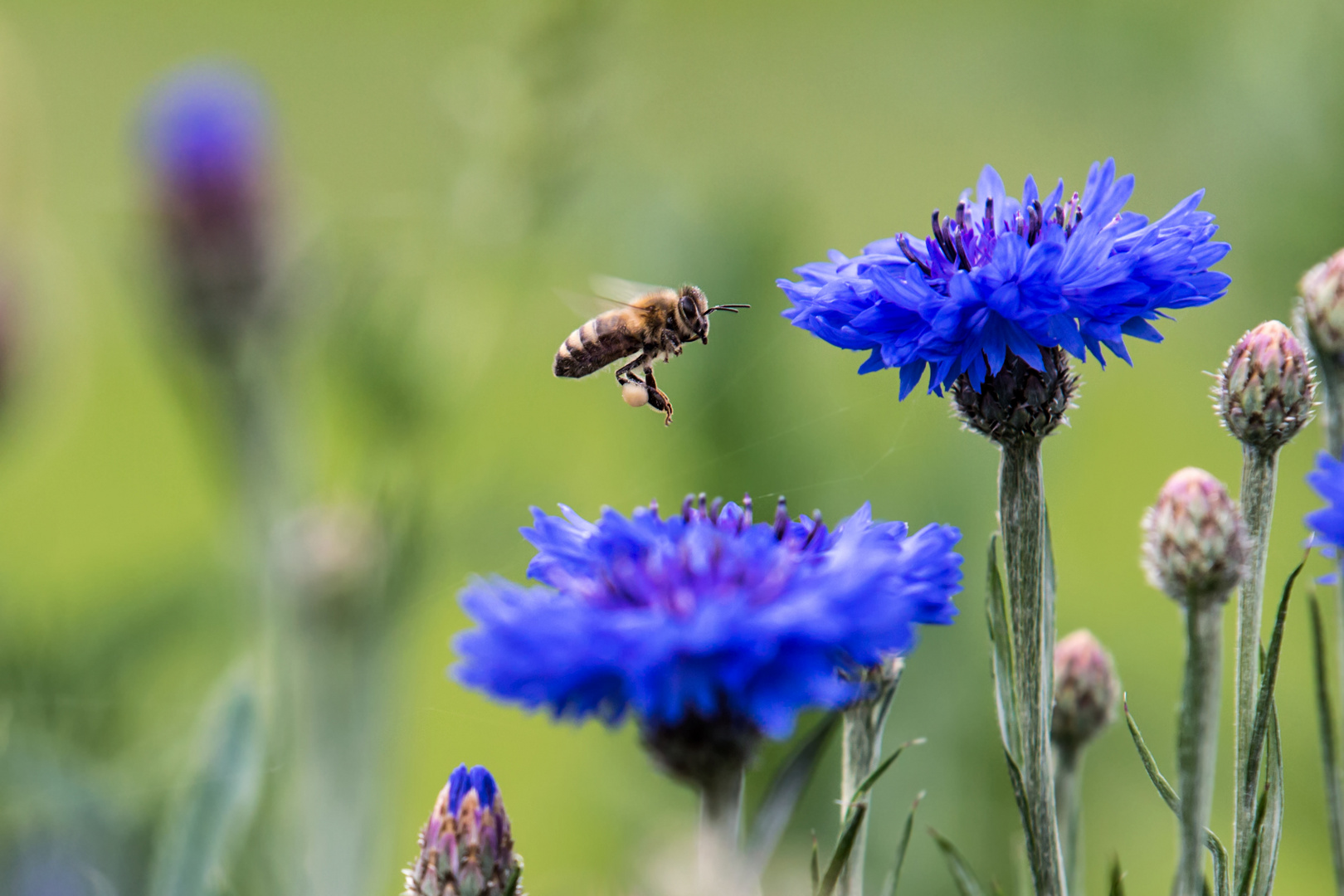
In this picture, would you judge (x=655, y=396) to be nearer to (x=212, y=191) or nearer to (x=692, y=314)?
(x=692, y=314)

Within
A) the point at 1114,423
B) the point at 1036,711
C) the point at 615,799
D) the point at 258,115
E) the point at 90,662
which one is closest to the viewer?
the point at 1036,711

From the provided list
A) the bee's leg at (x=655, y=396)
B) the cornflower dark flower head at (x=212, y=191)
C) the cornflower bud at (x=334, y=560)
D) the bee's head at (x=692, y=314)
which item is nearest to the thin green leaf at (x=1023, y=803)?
the bee's leg at (x=655, y=396)

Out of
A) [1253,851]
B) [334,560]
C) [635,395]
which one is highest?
[334,560]

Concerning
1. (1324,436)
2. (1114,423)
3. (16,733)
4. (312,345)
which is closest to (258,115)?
(312,345)

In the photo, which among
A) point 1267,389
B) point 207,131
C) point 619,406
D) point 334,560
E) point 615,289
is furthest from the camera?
point 619,406

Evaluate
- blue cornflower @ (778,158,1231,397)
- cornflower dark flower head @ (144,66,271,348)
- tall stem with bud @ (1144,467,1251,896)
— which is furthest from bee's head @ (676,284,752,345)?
cornflower dark flower head @ (144,66,271,348)

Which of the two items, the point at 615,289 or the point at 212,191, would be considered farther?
the point at 212,191

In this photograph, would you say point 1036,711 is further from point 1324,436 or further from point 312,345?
point 312,345

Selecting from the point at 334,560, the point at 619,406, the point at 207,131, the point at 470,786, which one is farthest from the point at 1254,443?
the point at 207,131
